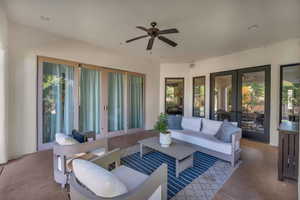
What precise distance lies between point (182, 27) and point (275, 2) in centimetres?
156

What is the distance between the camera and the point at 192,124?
396 centimetres

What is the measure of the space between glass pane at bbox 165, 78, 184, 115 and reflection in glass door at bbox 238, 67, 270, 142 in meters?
2.33

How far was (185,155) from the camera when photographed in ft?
8.07

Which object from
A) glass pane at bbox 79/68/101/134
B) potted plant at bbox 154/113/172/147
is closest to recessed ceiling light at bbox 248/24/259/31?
potted plant at bbox 154/113/172/147

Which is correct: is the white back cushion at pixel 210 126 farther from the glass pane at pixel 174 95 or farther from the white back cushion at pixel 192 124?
the glass pane at pixel 174 95

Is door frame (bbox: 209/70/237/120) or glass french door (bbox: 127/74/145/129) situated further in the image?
glass french door (bbox: 127/74/145/129)

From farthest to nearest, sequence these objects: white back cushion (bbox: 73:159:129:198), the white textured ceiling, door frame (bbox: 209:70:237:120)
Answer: door frame (bbox: 209:70:237:120), the white textured ceiling, white back cushion (bbox: 73:159:129:198)

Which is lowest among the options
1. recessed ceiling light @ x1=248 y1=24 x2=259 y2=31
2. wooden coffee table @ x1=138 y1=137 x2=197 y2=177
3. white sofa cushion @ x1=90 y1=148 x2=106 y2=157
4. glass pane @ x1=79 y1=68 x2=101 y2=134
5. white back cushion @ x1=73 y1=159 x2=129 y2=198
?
wooden coffee table @ x1=138 y1=137 x2=197 y2=177

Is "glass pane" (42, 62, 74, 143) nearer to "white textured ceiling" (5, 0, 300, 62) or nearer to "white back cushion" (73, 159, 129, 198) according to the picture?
"white textured ceiling" (5, 0, 300, 62)

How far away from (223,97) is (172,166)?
3.65 meters

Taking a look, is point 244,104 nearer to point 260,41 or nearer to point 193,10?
point 260,41

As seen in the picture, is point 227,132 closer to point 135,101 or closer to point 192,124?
point 192,124

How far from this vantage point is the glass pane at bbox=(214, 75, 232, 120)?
16.4ft

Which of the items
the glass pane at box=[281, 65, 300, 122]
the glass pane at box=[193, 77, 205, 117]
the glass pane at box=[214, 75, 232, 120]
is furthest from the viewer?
the glass pane at box=[193, 77, 205, 117]
